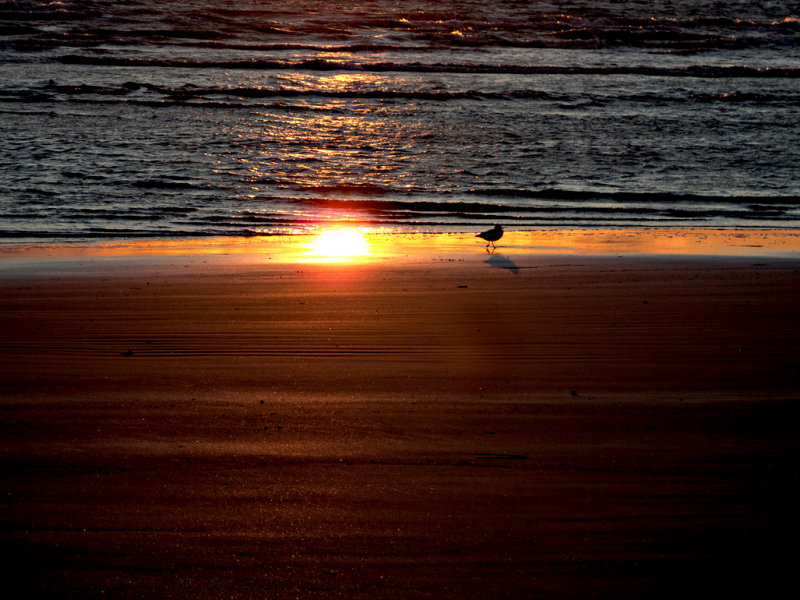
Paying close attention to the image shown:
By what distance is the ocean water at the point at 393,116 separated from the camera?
1253 centimetres

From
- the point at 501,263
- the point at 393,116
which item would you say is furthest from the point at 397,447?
the point at 393,116

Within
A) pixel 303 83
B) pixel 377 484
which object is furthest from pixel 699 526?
pixel 303 83

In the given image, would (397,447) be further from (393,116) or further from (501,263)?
(393,116)

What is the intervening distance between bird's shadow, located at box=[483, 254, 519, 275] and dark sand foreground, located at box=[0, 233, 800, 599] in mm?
1600

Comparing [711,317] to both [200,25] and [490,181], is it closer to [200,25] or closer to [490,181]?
[490,181]

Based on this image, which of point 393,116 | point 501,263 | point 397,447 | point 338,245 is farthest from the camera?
point 393,116

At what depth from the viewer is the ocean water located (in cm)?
1253

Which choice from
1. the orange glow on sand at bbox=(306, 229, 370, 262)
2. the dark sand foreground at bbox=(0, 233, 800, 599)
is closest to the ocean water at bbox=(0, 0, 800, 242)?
the orange glow on sand at bbox=(306, 229, 370, 262)

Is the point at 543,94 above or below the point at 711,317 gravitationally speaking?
above

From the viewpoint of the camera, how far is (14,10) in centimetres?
3122

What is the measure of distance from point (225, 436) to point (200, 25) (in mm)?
30191

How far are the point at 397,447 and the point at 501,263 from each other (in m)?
4.95

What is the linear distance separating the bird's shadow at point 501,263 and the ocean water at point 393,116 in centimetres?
275

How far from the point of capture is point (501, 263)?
827 cm
